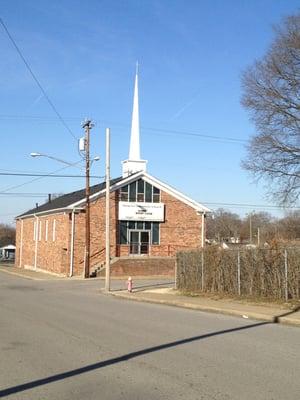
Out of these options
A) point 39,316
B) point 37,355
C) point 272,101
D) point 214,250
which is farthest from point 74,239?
point 37,355

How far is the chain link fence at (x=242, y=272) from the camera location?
19000 millimetres

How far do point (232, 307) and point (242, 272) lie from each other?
314 cm

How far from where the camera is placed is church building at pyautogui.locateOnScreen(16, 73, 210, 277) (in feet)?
143

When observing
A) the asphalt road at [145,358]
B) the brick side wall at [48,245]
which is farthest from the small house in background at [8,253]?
the asphalt road at [145,358]

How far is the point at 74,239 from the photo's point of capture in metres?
43.6

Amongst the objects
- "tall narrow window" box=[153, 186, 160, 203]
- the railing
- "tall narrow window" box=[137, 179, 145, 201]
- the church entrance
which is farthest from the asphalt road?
"tall narrow window" box=[153, 186, 160, 203]

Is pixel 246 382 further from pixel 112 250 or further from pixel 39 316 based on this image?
pixel 112 250

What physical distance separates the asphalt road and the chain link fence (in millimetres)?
3772

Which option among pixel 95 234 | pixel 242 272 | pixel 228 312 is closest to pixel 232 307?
pixel 228 312

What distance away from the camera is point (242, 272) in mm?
21250

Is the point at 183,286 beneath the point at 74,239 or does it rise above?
beneath

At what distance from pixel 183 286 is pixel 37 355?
641 inches

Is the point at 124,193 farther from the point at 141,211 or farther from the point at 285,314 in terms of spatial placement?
the point at 285,314

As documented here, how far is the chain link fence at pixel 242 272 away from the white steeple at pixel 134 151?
24.0 m
